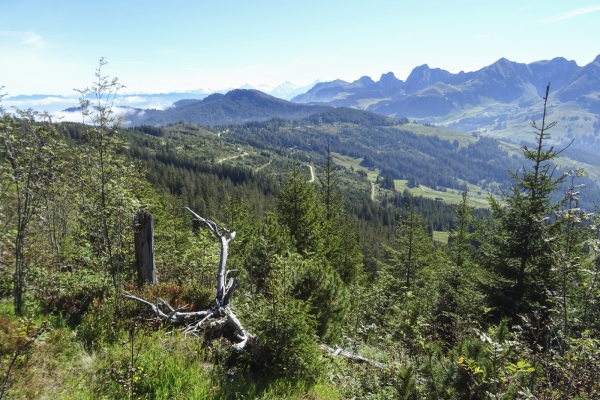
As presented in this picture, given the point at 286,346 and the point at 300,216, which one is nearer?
the point at 286,346

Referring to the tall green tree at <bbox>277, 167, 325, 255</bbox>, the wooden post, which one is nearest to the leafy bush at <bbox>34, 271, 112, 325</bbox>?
the wooden post

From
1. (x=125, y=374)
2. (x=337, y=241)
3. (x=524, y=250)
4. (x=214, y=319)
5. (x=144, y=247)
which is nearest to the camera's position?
(x=125, y=374)

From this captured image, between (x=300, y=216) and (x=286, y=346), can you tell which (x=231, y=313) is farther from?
(x=300, y=216)

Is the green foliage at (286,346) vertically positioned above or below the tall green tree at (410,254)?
above

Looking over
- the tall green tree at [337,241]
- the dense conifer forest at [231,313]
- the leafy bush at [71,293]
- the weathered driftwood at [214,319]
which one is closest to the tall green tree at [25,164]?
the dense conifer forest at [231,313]

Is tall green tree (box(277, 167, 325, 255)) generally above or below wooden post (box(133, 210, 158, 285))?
below

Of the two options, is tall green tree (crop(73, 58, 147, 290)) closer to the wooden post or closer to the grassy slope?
the wooden post

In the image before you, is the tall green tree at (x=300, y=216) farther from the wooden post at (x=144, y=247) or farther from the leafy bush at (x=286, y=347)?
the leafy bush at (x=286, y=347)

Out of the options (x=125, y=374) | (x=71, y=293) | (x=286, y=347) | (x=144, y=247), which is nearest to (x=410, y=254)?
(x=144, y=247)

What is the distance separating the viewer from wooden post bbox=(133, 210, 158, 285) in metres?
8.71

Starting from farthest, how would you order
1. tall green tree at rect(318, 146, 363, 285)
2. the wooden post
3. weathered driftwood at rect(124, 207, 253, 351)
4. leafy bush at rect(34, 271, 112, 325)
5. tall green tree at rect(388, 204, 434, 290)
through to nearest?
tall green tree at rect(318, 146, 363, 285), tall green tree at rect(388, 204, 434, 290), the wooden post, leafy bush at rect(34, 271, 112, 325), weathered driftwood at rect(124, 207, 253, 351)

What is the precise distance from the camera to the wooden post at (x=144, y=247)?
8.71m

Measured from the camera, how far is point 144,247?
347 inches

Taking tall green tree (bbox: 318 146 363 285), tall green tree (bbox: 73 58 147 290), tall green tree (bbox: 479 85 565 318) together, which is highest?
tall green tree (bbox: 73 58 147 290)
